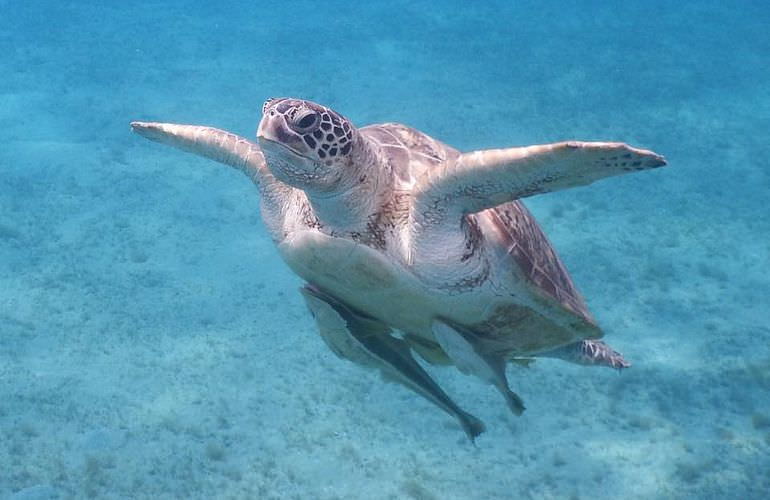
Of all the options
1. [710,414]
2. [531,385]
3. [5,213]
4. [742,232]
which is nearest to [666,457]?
[710,414]

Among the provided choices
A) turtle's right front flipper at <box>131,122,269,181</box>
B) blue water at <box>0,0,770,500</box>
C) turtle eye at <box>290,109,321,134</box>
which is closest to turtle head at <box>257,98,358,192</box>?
turtle eye at <box>290,109,321,134</box>

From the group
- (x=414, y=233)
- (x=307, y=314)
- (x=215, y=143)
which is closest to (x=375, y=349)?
(x=414, y=233)

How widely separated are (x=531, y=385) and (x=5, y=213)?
20.6 ft

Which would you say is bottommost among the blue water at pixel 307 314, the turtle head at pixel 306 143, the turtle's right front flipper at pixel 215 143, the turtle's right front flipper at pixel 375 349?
the blue water at pixel 307 314

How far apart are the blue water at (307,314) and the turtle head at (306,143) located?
106 inches

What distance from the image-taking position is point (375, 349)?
10.1 feet

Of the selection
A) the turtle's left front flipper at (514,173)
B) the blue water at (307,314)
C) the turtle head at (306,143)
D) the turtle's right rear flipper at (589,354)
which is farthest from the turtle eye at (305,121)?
the blue water at (307,314)

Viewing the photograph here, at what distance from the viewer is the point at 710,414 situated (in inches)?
204

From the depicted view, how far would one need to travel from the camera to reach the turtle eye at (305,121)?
213 cm

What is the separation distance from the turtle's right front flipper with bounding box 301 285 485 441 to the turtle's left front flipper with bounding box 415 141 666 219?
0.83m

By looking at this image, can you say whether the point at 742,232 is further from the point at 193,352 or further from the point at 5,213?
the point at 5,213

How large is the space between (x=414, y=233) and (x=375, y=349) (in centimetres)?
84

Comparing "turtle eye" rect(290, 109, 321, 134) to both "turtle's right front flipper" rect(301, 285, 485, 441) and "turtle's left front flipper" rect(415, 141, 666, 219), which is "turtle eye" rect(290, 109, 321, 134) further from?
"turtle's right front flipper" rect(301, 285, 485, 441)

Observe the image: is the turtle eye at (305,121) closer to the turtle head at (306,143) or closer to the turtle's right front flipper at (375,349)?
the turtle head at (306,143)
